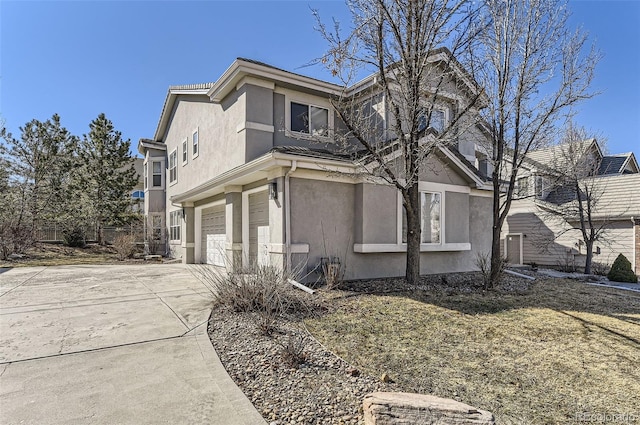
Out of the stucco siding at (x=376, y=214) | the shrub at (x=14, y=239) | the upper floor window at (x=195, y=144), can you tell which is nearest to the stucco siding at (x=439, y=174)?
the stucco siding at (x=376, y=214)

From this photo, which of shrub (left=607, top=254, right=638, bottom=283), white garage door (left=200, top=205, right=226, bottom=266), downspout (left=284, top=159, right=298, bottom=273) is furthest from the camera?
shrub (left=607, top=254, right=638, bottom=283)

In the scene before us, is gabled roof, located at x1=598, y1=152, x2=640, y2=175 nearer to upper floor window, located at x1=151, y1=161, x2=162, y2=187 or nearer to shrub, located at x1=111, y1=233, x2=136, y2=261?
upper floor window, located at x1=151, y1=161, x2=162, y2=187

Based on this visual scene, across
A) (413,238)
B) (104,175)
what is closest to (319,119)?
(413,238)

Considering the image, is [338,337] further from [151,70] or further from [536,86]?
[151,70]

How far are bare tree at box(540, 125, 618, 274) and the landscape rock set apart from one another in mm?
15407

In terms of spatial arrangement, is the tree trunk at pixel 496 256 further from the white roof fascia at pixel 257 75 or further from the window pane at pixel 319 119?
the window pane at pixel 319 119

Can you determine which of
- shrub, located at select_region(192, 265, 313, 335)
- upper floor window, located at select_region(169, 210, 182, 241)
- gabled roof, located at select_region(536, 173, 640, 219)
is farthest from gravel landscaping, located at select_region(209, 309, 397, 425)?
gabled roof, located at select_region(536, 173, 640, 219)

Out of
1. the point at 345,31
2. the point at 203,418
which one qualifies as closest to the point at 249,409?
the point at 203,418

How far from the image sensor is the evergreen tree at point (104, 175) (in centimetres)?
2362

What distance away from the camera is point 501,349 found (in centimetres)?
515

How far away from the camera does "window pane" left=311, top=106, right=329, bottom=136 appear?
1229cm

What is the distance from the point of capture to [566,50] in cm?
A: 959

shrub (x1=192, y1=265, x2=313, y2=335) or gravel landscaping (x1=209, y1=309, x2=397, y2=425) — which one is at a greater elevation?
shrub (x1=192, y1=265, x2=313, y2=335)

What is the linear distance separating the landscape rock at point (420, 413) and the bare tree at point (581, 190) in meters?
15.4
